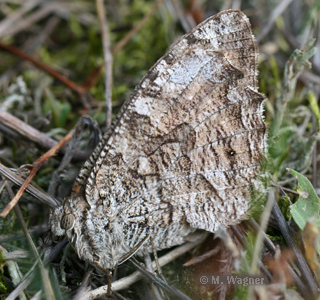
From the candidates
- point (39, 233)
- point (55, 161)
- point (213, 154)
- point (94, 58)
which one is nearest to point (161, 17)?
point (94, 58)

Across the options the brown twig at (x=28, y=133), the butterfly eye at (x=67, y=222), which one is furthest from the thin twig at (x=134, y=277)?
the brown twig at (x=28, y=133)

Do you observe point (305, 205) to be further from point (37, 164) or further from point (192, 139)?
point (37, 164)

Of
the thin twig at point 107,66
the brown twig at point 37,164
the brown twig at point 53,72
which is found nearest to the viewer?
the brown twig at point 37,164

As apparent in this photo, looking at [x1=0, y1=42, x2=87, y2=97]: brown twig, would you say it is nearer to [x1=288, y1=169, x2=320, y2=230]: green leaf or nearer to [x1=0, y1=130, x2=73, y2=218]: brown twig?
[x1=0, y1=130, x2=73, y2=218]: brown twig

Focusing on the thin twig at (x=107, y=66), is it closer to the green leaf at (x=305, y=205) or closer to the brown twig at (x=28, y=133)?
the brown twig at (x=28, y=133)

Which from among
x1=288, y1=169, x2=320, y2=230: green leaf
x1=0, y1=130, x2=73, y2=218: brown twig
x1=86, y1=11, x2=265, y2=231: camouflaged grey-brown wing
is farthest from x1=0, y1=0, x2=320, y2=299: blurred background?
x1=86, y1=11, x2=265, y2=231: camouflaged grey-brown wing

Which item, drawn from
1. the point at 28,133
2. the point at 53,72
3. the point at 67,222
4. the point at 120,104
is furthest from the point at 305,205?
the point at 53,72

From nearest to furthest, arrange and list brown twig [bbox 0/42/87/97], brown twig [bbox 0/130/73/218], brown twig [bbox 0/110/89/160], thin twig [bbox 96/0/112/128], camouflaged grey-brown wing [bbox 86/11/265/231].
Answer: camouflaged grey-brown wing [bbox 86/11/265/231] < brown twig [bbox 0/130/73/218] < brown twig [bbox 0/110/89/160] < thin twig [bbox 96/0/112/128] < brown twig [bbox 0/42/87/97]

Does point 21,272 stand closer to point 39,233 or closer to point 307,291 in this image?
point 39,233
